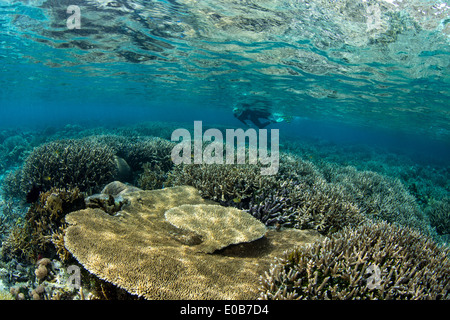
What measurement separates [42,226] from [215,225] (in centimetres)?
341

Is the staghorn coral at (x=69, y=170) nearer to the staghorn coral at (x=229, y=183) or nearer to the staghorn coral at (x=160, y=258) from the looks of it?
the staghorn coral at (x=229, y=183)

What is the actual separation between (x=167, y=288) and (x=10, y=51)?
86.5 ft

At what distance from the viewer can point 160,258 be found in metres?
3.04

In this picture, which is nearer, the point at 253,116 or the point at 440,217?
the point at 440,217

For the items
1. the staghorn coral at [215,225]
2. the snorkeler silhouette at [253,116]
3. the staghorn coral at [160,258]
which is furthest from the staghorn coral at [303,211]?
the snorkeler silhouette at [253,116]

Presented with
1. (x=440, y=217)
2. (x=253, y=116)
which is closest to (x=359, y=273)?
(x=440, y=217)

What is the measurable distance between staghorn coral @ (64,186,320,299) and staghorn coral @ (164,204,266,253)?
0.16 meters

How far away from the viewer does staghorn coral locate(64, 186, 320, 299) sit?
8.79ft

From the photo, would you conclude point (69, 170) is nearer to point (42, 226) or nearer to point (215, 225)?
point (42, 226)

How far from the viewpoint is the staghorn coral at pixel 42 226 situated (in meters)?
4.29

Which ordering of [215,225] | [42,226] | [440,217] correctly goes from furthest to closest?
[440,217]
[42,226]
[215,225]

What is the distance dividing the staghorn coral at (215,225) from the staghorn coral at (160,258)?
16cm

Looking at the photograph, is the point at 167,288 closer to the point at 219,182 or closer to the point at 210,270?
the point at 210,270
